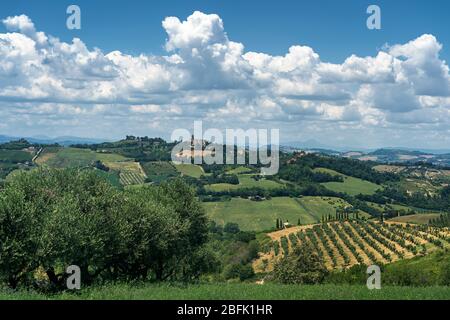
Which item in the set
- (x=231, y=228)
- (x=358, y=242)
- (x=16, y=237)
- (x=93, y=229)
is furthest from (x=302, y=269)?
(x=231, y=228)

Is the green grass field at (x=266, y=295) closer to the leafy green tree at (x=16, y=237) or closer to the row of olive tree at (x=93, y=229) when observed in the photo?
the leafy green tree at (x=16, y=237)

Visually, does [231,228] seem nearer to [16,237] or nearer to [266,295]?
[16,237]

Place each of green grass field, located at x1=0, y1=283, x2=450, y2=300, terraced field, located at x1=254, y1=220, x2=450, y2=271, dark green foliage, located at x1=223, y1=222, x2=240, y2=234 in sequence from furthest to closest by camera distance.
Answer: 1. dark green foliage, located at x1=223, y1=222, x2=240, y2=234
2. terraced field, located at x1=254, y1=220, x2=450, y2=271
3. green grass field, located at x1=0, y1=283, x2=450, y2=300

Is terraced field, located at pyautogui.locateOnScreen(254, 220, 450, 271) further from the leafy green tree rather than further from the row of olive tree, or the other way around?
the leafy green tree

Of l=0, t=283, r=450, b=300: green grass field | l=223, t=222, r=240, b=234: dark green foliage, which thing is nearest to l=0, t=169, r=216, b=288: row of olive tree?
l=0, t=283, r=450, b=300: green grass field
